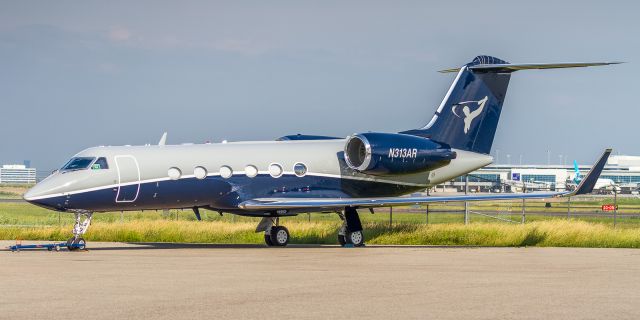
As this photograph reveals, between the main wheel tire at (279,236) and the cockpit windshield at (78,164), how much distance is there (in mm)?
5957

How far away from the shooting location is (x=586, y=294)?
48.7 ft

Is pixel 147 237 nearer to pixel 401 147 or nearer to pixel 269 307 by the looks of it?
pixel 401 147

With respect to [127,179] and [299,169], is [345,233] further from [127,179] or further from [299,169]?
[127,179]

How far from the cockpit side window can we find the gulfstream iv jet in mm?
32

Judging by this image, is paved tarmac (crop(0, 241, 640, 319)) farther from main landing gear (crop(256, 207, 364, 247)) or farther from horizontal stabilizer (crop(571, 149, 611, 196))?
main landing gear (crop(256, 207, 364, 247))

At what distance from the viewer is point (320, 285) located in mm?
16234

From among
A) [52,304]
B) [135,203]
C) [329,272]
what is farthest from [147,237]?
[52,304]

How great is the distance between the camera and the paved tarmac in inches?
496

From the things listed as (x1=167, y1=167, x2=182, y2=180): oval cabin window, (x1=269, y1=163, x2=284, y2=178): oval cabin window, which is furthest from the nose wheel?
(x1=167, y1=167, x2=182, y2=180): oval cabin window

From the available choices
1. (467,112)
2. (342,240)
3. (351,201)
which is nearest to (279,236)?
(342,240)

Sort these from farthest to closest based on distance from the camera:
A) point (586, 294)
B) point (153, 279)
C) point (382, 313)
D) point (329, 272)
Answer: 1. point (329, 272)
2. point (153, 279)
3. point (586, 294)
4. point (382, 313)

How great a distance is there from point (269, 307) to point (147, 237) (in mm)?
22154

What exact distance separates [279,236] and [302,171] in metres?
2.08

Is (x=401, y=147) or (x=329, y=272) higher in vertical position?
(x=401, y=147)
